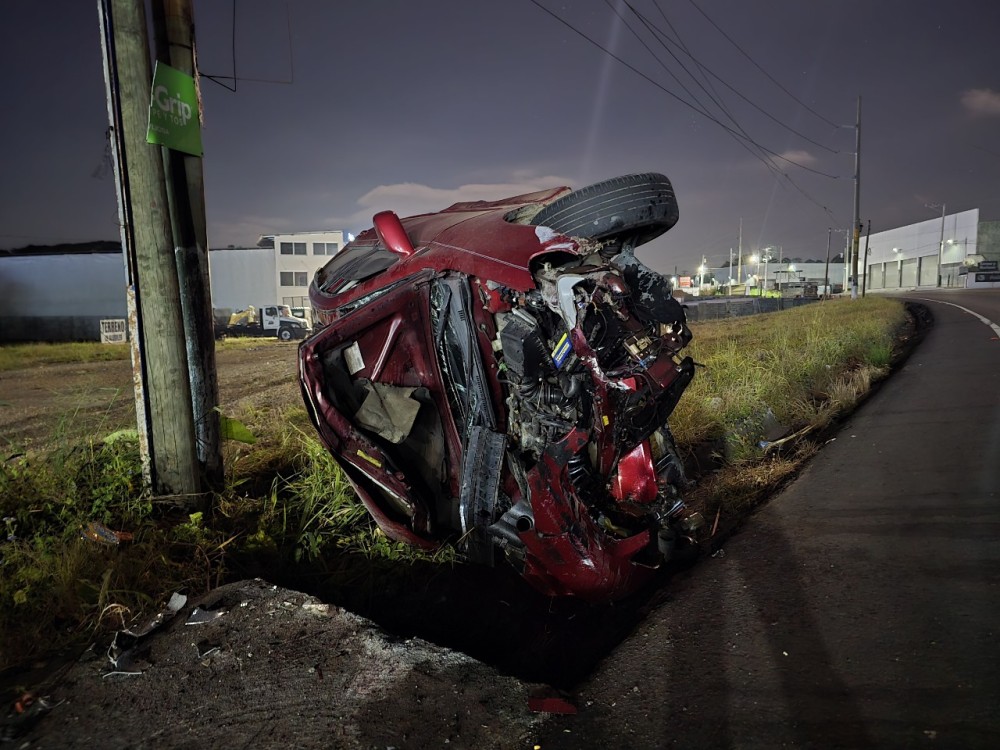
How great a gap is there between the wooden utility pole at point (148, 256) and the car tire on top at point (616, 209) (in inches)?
83.6

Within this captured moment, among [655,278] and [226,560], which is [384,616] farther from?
[655,278]

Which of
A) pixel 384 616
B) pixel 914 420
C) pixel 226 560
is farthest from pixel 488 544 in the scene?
pixel 914 420

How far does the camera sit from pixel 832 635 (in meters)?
2.22

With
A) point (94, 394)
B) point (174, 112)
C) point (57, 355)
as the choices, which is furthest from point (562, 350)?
point (57, 355)

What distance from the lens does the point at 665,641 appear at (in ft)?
7.61

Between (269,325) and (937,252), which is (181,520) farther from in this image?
(937,252)

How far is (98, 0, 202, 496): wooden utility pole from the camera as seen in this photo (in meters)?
3.11

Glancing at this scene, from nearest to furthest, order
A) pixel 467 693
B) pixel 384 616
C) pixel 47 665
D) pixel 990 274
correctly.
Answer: pixel 467 693, pixel 47 665, pixel 384 616, pixel 990 274

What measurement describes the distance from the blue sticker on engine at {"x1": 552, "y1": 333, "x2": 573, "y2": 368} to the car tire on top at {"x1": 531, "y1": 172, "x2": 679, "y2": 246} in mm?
615

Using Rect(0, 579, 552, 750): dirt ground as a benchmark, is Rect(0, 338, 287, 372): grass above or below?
above

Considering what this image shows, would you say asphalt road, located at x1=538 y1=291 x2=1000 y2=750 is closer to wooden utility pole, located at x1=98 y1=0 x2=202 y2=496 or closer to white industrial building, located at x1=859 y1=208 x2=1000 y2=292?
wooden utility pole, located at x1=98 y1=0 x2=202 y2=496

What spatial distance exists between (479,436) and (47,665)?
2003mm

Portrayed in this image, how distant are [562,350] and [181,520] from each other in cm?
244

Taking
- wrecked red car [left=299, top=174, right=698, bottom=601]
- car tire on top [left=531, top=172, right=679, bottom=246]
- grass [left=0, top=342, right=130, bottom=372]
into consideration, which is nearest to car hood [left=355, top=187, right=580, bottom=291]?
wrecked red car [left=299, top=174, right=698, bottom=601]
